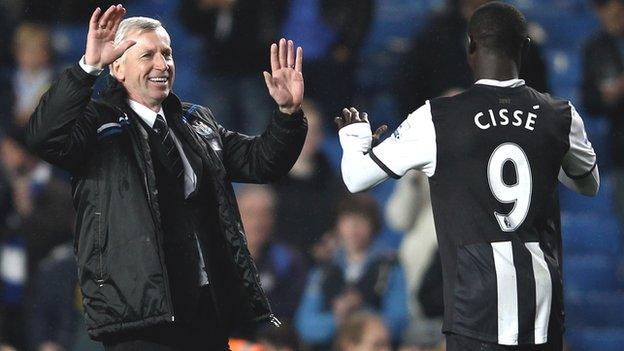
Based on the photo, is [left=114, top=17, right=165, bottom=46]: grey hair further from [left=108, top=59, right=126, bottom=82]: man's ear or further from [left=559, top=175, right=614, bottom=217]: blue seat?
[left=559, top=175, right=614, bottom=217]: blue seat

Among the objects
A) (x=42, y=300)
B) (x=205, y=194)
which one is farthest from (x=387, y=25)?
(x=205, y=194)

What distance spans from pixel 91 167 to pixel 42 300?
298cm

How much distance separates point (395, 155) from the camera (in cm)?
359

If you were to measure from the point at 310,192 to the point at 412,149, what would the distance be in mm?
3139

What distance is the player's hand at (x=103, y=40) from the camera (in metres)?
3.44

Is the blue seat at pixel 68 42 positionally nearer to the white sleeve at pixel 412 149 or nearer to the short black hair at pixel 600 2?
the short black hair at pixel 600 2

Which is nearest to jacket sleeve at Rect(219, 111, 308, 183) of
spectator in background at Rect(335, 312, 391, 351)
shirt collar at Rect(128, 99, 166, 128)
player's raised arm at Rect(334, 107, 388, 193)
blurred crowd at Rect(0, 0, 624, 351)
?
player's raised arm at Rect(334, 107, 388, 193)

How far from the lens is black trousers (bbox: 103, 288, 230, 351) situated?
3.56 metres

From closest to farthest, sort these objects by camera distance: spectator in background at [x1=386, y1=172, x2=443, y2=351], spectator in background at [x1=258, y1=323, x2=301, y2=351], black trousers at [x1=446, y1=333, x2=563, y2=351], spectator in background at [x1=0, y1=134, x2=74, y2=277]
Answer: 1. black trousers at [x1=446, y1=333, x2=563, y2=351]
2. spectator in background at [x1=258, y1=323, x2=301, y2=351]
3. spectator in background at [x1=386, y1=172, x2=443, y2=351]
4. spectator in background at [x1=0, y1=134, x2=74, y2=277]

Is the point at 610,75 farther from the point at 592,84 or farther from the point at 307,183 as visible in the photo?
the point at 307,183

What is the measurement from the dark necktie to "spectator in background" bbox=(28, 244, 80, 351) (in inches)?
111

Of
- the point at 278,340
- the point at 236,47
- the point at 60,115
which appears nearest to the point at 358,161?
the point at 60,115

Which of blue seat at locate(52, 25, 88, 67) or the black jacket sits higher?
blue seat at locate(52, 25, 88, 67)

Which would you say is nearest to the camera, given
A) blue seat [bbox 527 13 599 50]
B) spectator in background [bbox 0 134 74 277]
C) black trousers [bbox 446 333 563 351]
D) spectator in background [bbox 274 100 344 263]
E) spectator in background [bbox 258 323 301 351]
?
black trousers [bbox 446 333 563 351]
